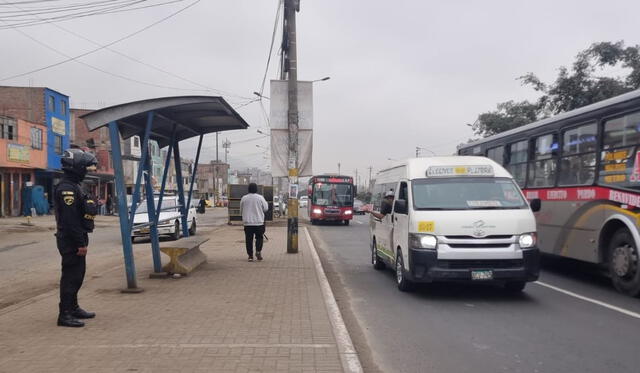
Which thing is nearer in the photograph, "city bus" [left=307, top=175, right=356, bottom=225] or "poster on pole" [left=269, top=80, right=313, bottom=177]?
"poster on pole" [left=269, top=80, right=313, bottom=177]

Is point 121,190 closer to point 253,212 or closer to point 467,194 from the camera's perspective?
point 253,212

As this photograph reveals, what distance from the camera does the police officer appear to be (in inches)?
245

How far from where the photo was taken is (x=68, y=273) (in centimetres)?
631

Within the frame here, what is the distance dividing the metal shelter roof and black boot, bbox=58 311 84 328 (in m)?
3.00

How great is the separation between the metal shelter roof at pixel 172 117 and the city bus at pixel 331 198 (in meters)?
20.0

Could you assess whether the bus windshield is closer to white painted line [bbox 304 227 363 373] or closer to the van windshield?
the van windshield

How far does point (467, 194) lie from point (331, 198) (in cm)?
2339

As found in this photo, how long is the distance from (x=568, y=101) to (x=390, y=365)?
74.4ft

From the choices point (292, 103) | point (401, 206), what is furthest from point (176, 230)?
point (401, 206)

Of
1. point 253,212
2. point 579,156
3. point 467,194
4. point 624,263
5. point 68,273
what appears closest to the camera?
point 68,273

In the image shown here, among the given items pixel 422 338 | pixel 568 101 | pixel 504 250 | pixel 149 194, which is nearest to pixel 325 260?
pixel 149 194

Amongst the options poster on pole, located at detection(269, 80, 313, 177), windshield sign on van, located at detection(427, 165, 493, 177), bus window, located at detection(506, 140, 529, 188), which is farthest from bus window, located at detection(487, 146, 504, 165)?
windshield sign on van, located at detection(427, 165, 493, 177)

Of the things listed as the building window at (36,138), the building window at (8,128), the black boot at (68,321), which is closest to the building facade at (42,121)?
the building window at (36,138)

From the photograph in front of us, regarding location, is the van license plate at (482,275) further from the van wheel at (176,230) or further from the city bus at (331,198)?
the city bus at (331,198)
